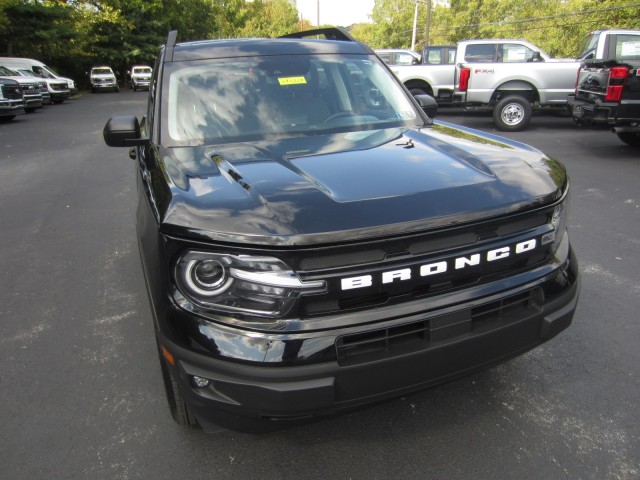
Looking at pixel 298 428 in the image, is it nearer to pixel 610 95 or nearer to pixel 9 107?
pixel 610 95

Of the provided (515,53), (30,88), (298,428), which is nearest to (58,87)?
(30,88)

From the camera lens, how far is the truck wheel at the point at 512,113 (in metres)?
11.7

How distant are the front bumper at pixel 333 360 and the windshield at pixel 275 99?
1.41 metres

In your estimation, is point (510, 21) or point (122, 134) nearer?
point (122, 134)

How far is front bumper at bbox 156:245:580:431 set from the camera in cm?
174

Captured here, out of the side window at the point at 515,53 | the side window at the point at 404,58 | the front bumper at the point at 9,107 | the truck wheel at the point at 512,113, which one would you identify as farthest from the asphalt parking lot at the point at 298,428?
the side window at the point at 404,58

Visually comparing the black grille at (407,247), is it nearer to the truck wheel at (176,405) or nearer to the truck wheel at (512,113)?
the truck wheel at (176,405)

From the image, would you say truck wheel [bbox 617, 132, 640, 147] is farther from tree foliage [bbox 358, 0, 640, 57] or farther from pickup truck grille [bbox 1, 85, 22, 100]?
pickup truck grille [bbox 1, 85, 22, 100]

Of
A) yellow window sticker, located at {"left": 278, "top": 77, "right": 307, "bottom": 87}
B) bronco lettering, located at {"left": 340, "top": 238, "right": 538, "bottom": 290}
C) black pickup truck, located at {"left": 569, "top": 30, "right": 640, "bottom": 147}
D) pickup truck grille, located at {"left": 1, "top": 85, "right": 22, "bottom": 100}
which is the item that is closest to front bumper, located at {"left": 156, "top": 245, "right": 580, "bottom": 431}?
bronco lettering, located at {"left": 340, "top": 238, "right": 538, "bottom": 290}

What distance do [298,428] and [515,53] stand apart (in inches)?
493

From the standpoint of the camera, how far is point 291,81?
10.8ft

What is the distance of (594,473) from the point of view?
2.14m

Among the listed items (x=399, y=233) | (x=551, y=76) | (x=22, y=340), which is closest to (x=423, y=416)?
(x=399, y=233)

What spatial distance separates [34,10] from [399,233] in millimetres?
32913
